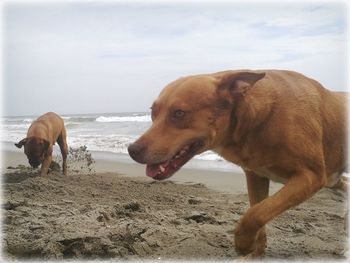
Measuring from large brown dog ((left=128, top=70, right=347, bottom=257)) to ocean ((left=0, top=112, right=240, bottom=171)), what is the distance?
536 centimetres

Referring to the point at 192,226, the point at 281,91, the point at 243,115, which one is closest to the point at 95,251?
the point at 192,226

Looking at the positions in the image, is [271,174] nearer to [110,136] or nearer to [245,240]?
[245,240]

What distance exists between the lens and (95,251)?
13.3 ft

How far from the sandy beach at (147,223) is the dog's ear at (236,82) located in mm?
1597

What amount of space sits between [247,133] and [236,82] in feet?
1.39

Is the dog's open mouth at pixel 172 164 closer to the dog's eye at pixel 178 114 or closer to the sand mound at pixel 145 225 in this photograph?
A: the dog's eye at pixel 178 114

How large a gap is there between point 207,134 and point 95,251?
5.03 ft

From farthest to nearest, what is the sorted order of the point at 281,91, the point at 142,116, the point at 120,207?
the point at 142,116 < the point at 120,207 < the point at 281,91

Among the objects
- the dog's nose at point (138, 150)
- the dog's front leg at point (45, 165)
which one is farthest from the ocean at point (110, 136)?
the dog's nose at point (138, 150)

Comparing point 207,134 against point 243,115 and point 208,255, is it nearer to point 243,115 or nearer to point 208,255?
point 243,115

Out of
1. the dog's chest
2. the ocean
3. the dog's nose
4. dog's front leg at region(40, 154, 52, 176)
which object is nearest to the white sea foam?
the ocean

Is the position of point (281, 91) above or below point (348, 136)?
above

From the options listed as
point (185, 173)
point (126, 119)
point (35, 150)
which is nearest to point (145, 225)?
point (35, 150)

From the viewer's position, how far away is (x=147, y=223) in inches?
196
